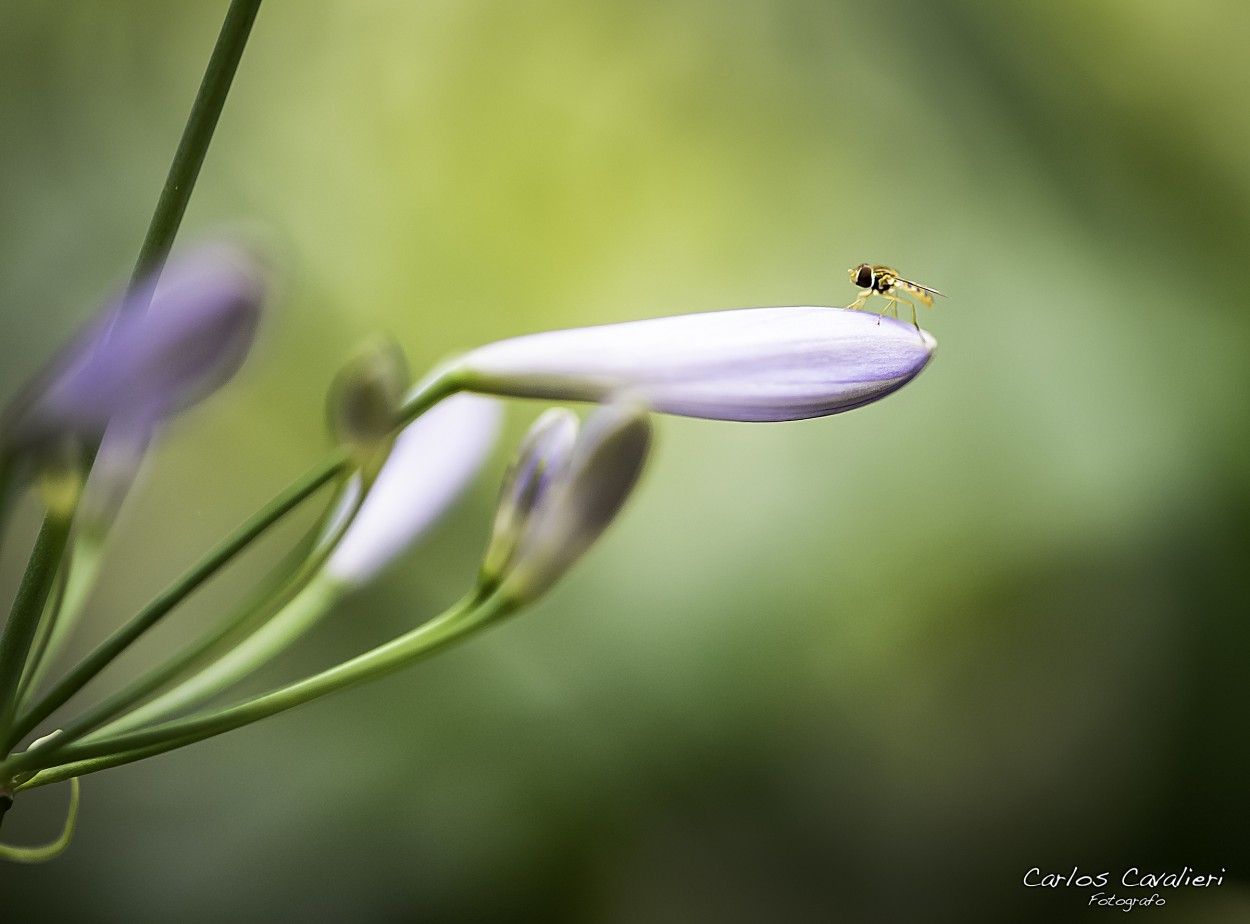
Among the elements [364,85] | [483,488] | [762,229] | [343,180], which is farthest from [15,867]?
[762,229]

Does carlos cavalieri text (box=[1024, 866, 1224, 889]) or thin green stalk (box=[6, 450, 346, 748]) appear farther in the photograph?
carlos cavalieri text (box=[1024, 866, 1224, 889])

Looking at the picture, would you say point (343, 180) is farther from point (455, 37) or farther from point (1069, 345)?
point (1069, 345)

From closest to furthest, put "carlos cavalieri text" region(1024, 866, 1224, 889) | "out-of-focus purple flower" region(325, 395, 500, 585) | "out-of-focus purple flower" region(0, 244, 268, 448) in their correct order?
"out-of-focus purple flower" region(0, 244, 268, 448), "out-of-focus purple flower" region(325, 395, 500, 585), "carlos cavalieri text" region(1024, 866, 1224, 889)

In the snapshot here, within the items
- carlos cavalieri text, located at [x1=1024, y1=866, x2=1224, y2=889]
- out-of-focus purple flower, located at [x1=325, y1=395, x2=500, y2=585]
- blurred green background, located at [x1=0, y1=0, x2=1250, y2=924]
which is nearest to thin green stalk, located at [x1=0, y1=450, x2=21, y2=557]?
out-of-focus purple flower, located at [x1=325, y1=395, x2=500, y2=585]

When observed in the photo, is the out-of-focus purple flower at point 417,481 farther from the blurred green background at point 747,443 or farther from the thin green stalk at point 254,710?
the blurred green background at point 747,443

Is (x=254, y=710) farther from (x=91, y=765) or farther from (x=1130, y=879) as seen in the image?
(x=1130, y=879)

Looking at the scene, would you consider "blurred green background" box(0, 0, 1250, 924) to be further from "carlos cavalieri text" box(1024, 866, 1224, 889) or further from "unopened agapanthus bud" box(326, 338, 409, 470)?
"unopened agapanthus bud" box(326, 338, 409, 470)

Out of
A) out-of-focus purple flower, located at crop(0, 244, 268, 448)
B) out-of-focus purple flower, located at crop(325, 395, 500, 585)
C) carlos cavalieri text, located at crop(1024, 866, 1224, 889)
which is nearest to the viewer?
out-of-focus purple flower, located at crop(0, 244, 268, 448)
